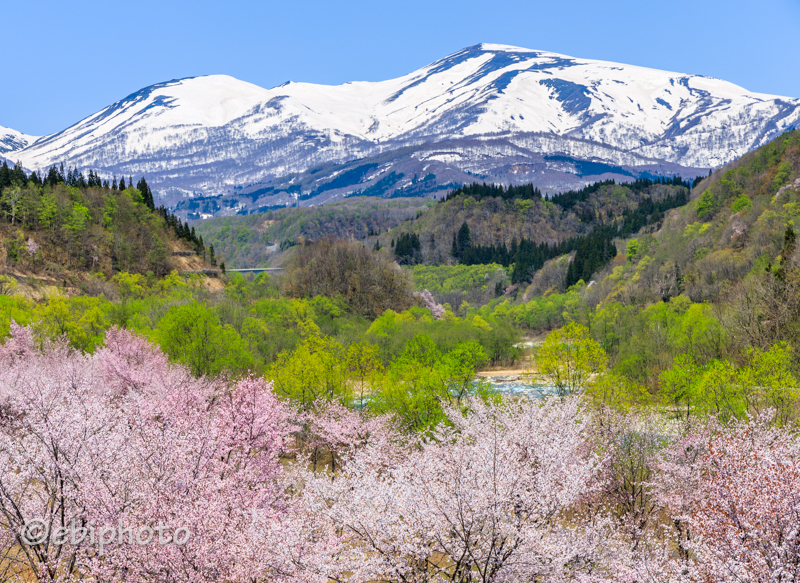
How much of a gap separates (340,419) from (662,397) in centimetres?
2085

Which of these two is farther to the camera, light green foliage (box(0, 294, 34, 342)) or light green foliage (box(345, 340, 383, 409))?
light green foliage (box(0, 294, 34, 342))

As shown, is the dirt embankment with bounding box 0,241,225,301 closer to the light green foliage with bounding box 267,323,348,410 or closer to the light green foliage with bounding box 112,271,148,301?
the light green foliage with bounding box 112,271,148,301

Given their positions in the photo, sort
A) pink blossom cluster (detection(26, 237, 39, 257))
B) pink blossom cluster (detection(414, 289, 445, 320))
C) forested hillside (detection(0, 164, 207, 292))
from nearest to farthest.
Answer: pink blossom cluster (detection(26, 237, 39, 257)), forested hillside (detection(0, 164, 207, 292)), pink blossom cluster (detection(414, 289, 445, 320))

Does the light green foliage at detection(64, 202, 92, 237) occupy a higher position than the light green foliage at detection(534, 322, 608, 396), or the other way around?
the light green foliage at detection(64, 202, 92, 237)

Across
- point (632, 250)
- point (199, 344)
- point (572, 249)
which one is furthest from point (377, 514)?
point (572, 249)

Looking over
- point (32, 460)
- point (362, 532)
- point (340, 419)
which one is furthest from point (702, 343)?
point (32, 460)

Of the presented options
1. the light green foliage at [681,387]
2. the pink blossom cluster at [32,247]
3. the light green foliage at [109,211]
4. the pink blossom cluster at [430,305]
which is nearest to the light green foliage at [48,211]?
the pink blossom cluster at [32,247]

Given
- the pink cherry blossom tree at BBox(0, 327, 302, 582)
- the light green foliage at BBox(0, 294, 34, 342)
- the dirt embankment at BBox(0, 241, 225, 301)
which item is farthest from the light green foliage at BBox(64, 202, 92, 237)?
the pink cherry blossom tree at BBox(0, 327, 302, 582)

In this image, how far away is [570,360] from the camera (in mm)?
47688

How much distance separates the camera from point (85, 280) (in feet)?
276

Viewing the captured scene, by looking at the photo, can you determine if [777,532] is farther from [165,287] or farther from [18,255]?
[18,255]

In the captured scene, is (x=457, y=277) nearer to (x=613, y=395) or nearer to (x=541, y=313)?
(x=541, y=313)

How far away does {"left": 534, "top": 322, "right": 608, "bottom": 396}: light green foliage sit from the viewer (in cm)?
4594

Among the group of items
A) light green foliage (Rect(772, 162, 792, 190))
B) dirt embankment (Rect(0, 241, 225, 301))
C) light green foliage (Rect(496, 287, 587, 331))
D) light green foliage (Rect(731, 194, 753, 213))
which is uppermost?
light green foliage (Rect(772, 162, 792, 190))
